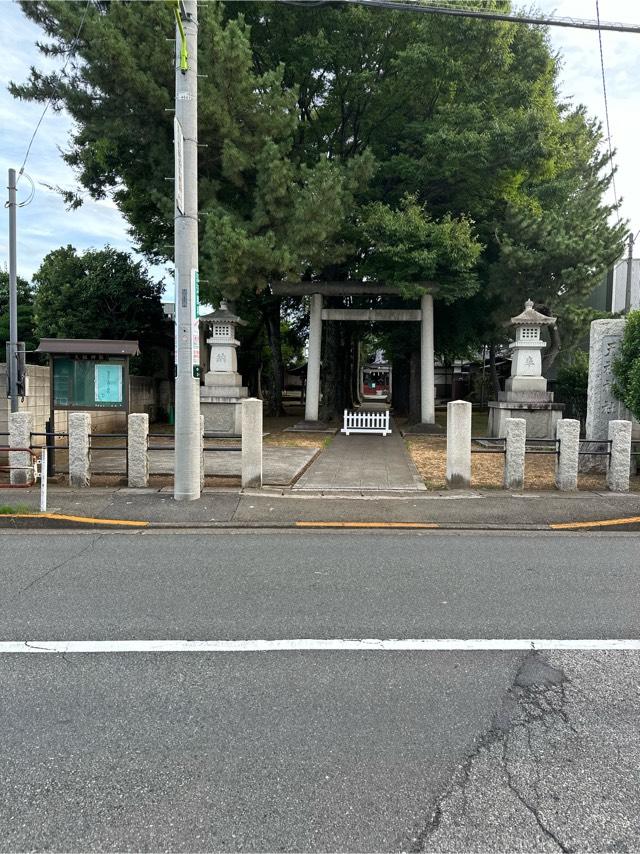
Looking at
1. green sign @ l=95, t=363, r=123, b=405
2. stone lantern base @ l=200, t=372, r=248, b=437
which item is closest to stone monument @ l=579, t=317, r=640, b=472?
green sign @ l=95, t=363, r=123, b=405

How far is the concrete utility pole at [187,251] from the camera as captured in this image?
862 cm

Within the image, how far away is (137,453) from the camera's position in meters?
9.80

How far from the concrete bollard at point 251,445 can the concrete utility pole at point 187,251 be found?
3.94ft

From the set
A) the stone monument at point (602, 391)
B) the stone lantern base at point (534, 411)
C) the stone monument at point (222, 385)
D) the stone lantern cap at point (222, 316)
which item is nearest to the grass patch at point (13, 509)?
the stone monument at point (222, 385)

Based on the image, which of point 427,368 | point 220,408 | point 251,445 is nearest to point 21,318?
point 220,408

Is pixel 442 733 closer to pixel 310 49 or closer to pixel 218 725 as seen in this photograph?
pixel 218 725

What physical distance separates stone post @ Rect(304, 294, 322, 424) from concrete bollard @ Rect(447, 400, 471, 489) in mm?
Answer: 11143

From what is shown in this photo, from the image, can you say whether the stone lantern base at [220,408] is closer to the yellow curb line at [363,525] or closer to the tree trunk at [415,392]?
the tree trunk at [415,392]

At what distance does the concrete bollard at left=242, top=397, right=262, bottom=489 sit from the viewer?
989 centimetres

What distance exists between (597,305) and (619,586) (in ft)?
107

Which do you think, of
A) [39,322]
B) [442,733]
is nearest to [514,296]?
[39,322]

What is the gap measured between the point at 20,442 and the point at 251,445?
3.66 m

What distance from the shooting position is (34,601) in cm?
496

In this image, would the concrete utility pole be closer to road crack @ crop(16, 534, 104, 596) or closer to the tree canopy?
road crack @ crop(16, 534, 104, 596)
